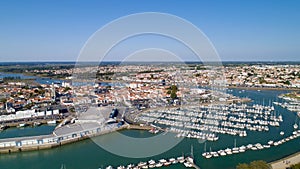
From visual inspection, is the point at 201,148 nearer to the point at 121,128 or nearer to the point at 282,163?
the point at 282,163

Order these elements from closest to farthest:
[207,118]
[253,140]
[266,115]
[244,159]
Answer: [244,159]
[253,140]
[207,118]
[266,115]

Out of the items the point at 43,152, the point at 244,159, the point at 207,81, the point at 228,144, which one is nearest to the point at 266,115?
the point at 228,144

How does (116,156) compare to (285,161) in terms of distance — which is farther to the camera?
(116,156)

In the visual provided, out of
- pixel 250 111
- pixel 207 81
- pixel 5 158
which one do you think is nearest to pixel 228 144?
pixel 250 111

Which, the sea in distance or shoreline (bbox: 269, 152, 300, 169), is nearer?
shoreline (bbox: 269, 152, 300, 169)

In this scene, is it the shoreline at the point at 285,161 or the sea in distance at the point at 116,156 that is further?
the sea in distance at the point at 116,156

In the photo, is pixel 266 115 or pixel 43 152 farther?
pixel 266 115

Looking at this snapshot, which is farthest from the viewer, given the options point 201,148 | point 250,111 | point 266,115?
point 250,111
